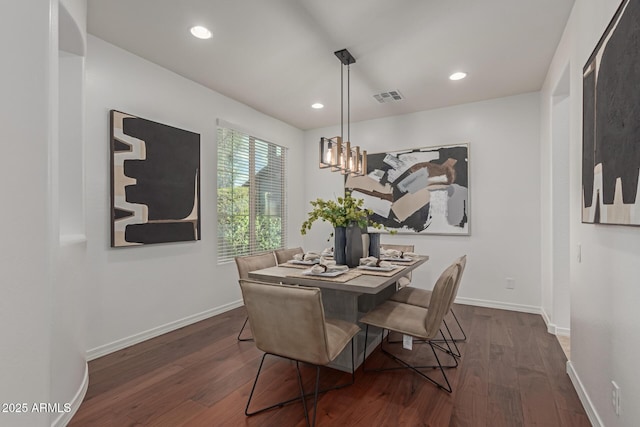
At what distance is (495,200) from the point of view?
4082 millimetres

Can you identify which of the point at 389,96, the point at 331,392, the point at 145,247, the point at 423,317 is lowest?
the point at 331,392

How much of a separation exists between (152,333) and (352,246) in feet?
7.17

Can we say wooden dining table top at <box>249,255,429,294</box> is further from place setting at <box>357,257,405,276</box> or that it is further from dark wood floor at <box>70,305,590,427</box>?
dark wood floor at <box>70,305,590,427</box>

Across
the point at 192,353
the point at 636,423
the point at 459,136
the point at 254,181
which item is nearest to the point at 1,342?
the point at 192,353

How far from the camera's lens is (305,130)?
18.3 ft

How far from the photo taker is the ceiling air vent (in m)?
3.86

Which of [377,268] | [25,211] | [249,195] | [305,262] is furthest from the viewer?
[249,195]

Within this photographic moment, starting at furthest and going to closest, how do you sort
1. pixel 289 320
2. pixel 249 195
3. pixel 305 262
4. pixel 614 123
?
pixel 249 195, pixel 305 262, pixel 289 320, pixel 614 123

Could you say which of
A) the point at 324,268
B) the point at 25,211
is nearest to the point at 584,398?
the point at 324,268

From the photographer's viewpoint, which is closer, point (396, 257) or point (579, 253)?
point (579, 253)

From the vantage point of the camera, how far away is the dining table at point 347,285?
212cm

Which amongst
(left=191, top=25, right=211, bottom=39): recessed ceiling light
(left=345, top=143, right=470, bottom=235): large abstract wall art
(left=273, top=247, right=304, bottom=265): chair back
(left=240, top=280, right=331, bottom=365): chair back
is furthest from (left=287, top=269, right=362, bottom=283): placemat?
(left=345, top=143, right=470, bottom=235): large abstract wall art

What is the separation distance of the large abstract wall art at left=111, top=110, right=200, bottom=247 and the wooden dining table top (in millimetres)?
1282

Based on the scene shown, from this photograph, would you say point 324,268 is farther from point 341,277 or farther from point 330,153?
point 330,153
